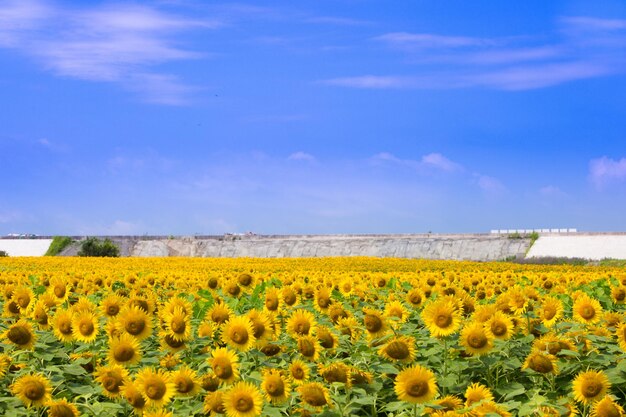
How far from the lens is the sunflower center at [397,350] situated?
400 centimetres

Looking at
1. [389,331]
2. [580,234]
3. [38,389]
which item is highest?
[580,234]

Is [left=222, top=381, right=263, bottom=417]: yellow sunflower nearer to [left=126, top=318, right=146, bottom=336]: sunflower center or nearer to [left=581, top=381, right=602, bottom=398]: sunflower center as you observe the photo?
[left=126, top=318, right=146, bottom=336]: sunflower center

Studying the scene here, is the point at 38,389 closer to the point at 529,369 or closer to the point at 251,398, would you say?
the point at 251,398

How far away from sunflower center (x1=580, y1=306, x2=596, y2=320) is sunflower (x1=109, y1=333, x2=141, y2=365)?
3074mm

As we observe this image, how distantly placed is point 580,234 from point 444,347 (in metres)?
33.3

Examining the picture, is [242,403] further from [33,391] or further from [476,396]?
[33,391]

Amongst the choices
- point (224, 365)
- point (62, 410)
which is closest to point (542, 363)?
point (224, 365)

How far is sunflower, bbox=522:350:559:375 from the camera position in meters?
4.14

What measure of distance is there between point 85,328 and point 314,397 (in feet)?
6.67

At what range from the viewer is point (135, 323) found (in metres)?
4.43

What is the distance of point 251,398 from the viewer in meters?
3.25

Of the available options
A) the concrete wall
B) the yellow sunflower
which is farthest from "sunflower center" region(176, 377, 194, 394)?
the concrete wall

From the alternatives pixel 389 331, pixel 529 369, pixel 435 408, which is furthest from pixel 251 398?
pixel 529 369

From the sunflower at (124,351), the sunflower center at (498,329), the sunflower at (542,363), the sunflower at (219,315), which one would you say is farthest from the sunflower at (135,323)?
the sunflower at (542,363)
